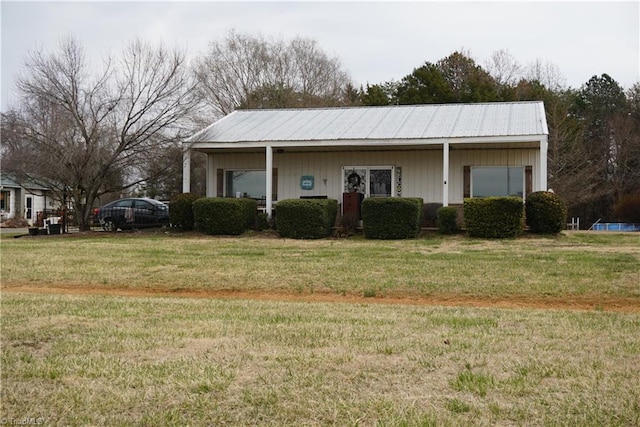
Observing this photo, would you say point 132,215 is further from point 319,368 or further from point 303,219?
point 319,368

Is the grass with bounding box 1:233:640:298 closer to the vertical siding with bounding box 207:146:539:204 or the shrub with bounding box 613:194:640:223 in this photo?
the vertical siding with bounding box 207:146:539:204

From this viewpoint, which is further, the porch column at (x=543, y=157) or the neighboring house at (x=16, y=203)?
the neighboring house at (x=16, y=203)

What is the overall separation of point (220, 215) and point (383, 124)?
6.44 meters

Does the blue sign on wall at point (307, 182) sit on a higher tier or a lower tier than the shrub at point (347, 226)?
higher

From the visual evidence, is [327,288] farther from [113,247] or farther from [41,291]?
[113,247]

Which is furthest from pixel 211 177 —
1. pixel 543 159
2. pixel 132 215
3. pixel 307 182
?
pixel 543 159

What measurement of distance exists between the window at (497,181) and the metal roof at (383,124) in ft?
5.23

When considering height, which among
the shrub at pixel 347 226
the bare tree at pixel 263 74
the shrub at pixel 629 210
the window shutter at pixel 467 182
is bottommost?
the shrub at pixel 347 226

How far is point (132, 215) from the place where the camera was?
71.2ft

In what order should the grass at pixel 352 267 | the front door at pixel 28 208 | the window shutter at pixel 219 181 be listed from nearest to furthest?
the grass at pixel 352 267 < the window shutter at pixel 219 181 < the front door at pixel 28 208

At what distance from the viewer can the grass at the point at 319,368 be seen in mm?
3881

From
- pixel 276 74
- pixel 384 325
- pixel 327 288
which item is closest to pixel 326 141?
pixel 327 288

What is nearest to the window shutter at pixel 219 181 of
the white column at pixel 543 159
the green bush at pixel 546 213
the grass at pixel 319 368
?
the green bush at pixel 546 213

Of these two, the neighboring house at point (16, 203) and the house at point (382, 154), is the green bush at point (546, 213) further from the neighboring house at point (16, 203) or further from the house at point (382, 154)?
the neighboring house at point (16, 203)
